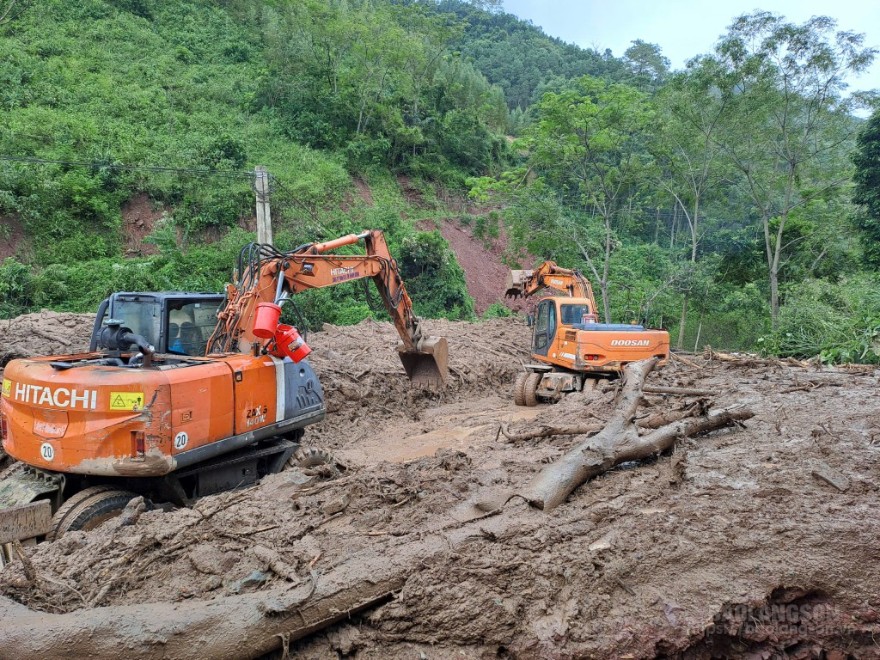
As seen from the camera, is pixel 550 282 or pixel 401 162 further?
pixel 401 162

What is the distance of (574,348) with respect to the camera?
415 inches

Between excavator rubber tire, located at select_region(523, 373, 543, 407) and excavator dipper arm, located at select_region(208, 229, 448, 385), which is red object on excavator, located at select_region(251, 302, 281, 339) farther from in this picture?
excavator rubber tire, located at select_region(523, 373, 543, 407)

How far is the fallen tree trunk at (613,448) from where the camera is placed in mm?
3695

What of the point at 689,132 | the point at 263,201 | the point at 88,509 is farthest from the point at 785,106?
the point at 88,509

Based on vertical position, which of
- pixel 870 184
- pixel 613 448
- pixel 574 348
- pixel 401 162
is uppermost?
pixel 401 162

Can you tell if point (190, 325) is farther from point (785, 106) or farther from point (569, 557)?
point (785, 106)

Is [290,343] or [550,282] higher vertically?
[550,282]

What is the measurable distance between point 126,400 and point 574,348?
773 cm

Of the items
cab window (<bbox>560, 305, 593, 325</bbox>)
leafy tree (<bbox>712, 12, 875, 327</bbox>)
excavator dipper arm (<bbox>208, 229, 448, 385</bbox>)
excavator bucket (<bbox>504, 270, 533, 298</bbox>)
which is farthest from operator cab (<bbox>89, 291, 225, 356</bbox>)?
leafy tree (<bbox>712, 12, 875, 327</bbox>)

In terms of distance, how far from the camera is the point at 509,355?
1562 centimetres

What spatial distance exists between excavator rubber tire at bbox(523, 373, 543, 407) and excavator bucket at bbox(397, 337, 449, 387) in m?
1.94

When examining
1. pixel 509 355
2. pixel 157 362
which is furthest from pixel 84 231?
pixel 157 362

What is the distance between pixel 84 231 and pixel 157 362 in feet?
48.0

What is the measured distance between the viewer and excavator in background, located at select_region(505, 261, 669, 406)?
10.3m
